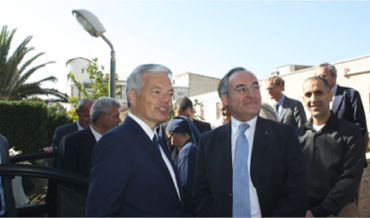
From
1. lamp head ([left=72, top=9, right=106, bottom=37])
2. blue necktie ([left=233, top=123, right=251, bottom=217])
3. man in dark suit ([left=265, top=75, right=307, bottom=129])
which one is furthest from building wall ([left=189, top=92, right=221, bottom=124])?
blue necktie ([left=233, top=123, right=251, bottom=217])

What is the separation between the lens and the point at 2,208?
7.91 feet

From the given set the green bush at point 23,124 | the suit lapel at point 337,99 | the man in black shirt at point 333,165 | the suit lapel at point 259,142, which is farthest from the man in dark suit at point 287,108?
the green bush at point 23,124

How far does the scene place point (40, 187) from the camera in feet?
8.88

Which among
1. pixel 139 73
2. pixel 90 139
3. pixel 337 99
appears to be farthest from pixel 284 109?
pixel 139 73

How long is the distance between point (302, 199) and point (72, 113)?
11.1 metres

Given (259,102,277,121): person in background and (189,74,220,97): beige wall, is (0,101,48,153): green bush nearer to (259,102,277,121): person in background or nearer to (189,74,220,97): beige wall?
(259,102,277,121): person in background

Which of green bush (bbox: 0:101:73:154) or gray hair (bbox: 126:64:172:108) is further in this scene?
green bush (bbox: 0:101:73:154)

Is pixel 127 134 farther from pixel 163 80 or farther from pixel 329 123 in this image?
pixel 329 123

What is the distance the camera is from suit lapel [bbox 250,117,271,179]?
7.24 feet

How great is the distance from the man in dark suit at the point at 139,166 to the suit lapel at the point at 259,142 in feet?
1.98

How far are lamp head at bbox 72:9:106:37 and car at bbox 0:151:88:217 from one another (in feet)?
11.2

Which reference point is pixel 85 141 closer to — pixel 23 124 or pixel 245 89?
pixel 245 89

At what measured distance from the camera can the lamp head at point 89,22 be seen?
528cm

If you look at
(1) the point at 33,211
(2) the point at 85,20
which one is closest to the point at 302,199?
(1) the point at 33,211
